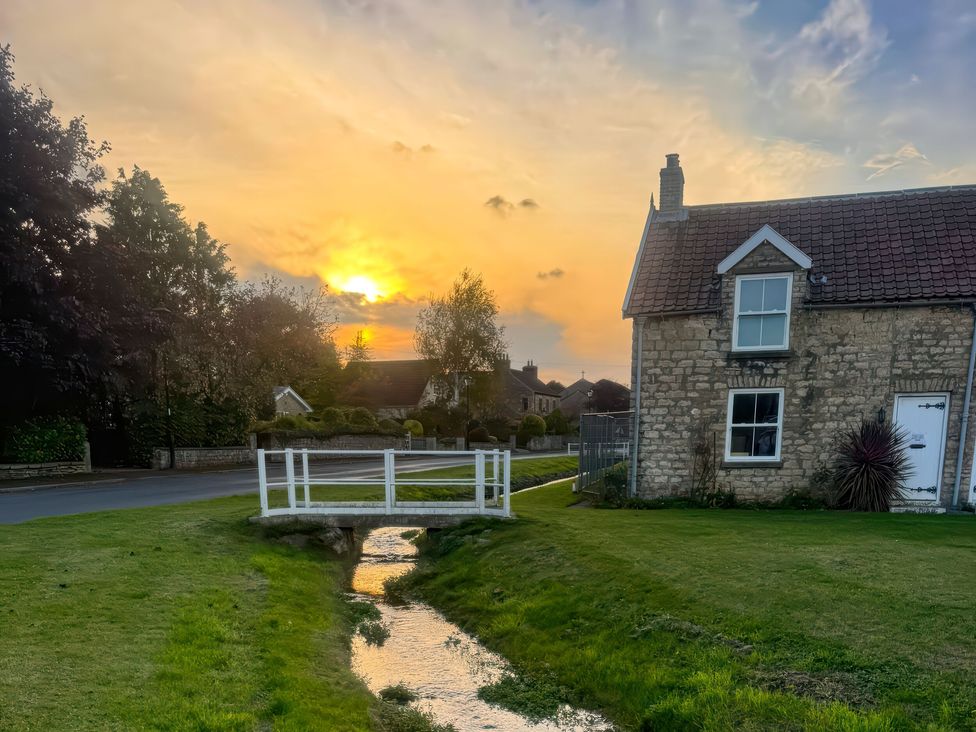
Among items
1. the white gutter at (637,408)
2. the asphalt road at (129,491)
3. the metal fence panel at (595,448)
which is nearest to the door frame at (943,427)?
the white gutter at (637,408)

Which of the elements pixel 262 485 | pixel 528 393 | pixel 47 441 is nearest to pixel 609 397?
pixel 528 393

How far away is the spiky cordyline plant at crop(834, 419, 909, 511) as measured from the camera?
13.5 metres

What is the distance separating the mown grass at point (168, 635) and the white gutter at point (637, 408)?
837 centimetres

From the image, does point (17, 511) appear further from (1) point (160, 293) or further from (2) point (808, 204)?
(2) point (808, 204)

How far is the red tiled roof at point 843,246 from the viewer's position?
1402cm

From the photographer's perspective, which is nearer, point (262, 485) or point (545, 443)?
point (262, 485)

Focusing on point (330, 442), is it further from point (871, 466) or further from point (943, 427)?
point (943, 427)

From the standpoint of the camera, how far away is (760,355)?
47.6 feet

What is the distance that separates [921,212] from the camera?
51.0 ft

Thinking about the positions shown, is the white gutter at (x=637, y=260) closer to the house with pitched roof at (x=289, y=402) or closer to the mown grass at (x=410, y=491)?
the mown grass at (x=410, y=491)

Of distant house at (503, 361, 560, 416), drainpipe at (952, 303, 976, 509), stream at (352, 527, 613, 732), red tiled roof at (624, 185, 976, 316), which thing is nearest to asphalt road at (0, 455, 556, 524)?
stream at (352, 527, 613, 732)

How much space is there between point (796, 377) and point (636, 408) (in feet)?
13.3

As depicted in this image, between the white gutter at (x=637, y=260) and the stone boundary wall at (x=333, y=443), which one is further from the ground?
the white gutter at (x=637, y=260)

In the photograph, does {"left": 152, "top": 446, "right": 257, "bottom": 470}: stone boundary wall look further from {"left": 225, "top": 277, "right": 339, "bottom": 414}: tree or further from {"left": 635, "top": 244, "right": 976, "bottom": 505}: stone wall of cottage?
{"left": 635, "top": 244, "right": 976, "bottom": 505}: stone wall of cottage
